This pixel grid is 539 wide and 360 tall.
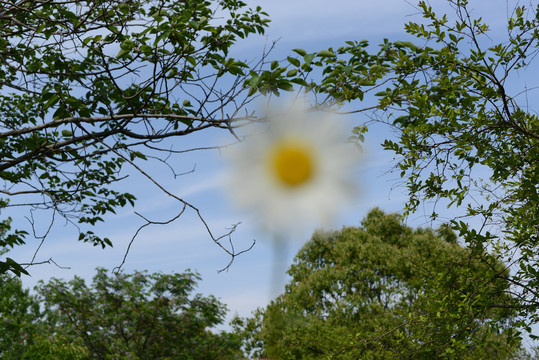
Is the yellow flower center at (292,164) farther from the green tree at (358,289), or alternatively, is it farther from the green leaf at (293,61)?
the green tree at (358,289)

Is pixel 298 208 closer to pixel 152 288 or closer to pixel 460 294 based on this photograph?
pixel 460 294

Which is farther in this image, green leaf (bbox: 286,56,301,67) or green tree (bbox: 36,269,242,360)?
green tree (bbox: 36,269,242,360)

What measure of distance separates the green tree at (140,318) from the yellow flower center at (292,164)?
1041cm

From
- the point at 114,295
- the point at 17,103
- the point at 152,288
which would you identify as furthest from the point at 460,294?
the point at 114,295

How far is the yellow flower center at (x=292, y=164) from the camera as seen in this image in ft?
2.81

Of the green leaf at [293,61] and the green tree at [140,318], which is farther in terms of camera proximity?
the green tree at [140,318]

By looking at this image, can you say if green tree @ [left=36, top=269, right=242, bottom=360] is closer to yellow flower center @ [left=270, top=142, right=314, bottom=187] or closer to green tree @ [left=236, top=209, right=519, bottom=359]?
green tree @ [left=236, top=209, right=519, bottom=359]

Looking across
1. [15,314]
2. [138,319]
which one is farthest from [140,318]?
[15,314]

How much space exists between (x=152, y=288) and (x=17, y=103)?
579cm

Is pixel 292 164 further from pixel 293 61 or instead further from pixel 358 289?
pixel 358 289

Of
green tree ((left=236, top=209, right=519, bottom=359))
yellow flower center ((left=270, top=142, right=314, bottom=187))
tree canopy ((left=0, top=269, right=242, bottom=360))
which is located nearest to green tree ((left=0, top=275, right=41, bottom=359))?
tree canopy ((left=0, top=269, right=242, bottom=360))

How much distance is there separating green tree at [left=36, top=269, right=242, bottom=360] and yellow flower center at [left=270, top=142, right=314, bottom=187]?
1041cm

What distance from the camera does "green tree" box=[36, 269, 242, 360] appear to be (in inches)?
431

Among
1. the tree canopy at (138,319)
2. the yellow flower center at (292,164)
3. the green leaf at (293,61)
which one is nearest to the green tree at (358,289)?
the tree canopy at (138,319)
